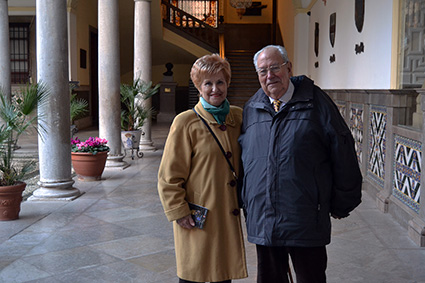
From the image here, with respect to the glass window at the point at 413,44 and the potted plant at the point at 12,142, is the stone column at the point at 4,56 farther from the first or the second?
the glass window at the point at 413,44

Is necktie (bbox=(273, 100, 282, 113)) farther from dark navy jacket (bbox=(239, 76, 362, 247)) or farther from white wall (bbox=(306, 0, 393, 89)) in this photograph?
white wall (bbox=(306, 0, 393, 89))

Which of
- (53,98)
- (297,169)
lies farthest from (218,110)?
(53,98)

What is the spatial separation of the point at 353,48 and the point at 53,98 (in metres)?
4.59

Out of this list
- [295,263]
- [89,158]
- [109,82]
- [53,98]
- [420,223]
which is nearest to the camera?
[295,263]

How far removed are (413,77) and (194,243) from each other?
4097 mm

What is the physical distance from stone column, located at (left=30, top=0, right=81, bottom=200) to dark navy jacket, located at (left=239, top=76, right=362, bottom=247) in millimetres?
4378

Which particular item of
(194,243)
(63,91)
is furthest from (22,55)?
(194,243)

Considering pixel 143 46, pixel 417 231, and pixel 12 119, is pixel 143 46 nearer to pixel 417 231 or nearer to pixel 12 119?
pixel 12 119

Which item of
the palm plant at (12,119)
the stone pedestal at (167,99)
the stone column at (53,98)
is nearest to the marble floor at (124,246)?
the stone column at (53,98)

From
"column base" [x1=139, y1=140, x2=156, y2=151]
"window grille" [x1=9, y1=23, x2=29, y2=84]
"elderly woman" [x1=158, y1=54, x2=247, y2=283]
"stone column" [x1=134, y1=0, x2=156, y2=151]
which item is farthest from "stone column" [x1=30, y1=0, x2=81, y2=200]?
"window grille" [x1=9, y1=23, x2=29, y2=84]

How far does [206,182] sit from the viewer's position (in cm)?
261

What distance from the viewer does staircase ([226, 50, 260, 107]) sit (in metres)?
17.4

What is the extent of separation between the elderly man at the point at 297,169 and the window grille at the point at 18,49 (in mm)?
14676

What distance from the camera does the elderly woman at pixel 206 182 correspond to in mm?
2590
